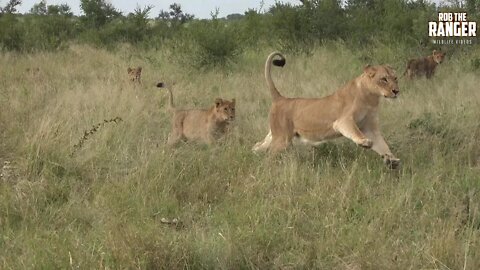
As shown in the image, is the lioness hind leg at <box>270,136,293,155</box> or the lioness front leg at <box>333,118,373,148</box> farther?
the lioness hind leg at <box>270,136,293,155</box>

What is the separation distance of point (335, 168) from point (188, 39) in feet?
31.5

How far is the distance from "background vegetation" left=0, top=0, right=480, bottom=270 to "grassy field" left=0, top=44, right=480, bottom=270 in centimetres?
1

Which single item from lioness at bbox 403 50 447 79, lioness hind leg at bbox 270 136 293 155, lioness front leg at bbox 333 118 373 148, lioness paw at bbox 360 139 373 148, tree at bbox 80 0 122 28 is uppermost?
tree at bbox 80 0 122 28

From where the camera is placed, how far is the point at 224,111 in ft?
21.6

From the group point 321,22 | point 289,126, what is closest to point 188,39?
point 321,22

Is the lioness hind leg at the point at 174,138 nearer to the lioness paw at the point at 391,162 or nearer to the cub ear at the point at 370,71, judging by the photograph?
the cub ear at the point at 370,71

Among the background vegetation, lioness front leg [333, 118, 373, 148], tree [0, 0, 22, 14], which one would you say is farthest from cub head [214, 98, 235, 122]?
tree [0, 0, 22, 14]

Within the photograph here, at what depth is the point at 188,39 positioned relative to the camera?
1375 cm

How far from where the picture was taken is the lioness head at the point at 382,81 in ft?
15.3

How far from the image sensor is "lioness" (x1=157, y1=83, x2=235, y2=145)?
658cm

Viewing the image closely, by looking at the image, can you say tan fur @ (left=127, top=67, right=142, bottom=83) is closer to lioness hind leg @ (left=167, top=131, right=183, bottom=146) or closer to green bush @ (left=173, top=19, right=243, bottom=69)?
green bush @ (left=173, top=19, right=243, bottom=69)

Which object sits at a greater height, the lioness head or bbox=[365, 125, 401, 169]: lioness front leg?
the lioness head

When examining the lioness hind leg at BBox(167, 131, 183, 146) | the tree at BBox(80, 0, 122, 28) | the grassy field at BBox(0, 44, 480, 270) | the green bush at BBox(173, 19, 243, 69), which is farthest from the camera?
the tree at BBox(80, 0, 122, 28)

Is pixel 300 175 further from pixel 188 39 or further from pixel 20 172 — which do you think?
pixel 188 39
